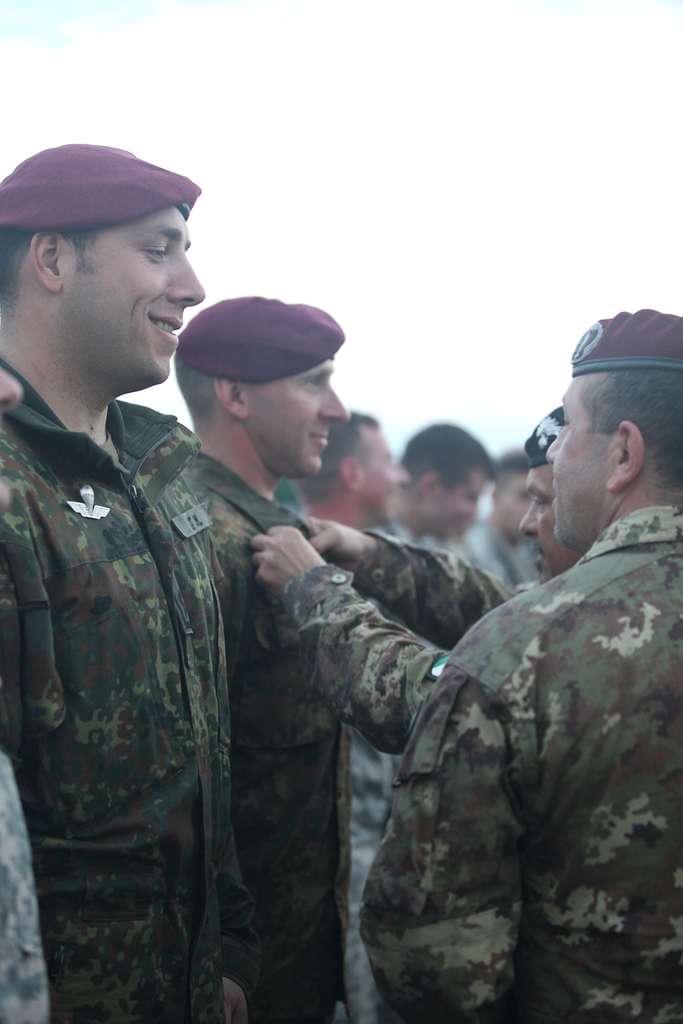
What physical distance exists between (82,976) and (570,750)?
3.82 ft

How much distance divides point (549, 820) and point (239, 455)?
2.15 metres

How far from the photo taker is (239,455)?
13.3 feet

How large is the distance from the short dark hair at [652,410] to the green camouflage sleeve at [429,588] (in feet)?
5.47

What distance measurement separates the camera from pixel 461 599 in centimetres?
425

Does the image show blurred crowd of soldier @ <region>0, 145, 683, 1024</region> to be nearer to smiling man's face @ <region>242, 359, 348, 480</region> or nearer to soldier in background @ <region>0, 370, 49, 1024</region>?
soldier in background @ <region>0, 370, 49, 1024</region>

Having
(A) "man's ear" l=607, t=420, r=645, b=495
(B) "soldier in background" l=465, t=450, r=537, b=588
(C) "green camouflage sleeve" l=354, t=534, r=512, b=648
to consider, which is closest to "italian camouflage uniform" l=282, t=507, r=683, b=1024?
(A) "man's ear" l=607, t=420, r=645, b=495

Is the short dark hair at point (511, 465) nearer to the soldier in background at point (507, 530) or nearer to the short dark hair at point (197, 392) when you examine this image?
the soldier in background at point (507, 530)

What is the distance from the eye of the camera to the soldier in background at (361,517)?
482 centimetres

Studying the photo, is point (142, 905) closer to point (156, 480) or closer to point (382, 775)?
point (156, 480)

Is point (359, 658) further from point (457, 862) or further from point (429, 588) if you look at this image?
point (429, 588)

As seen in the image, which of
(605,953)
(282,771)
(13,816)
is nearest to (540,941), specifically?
(605,953)

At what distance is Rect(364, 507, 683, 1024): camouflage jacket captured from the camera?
218 cm

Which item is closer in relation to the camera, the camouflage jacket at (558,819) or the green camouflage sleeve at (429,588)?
the camouflage jacket at (558,819)

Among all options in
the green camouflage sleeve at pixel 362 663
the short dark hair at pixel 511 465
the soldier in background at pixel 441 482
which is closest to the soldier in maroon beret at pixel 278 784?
the green camouflage sleeve at pixel 362 663
